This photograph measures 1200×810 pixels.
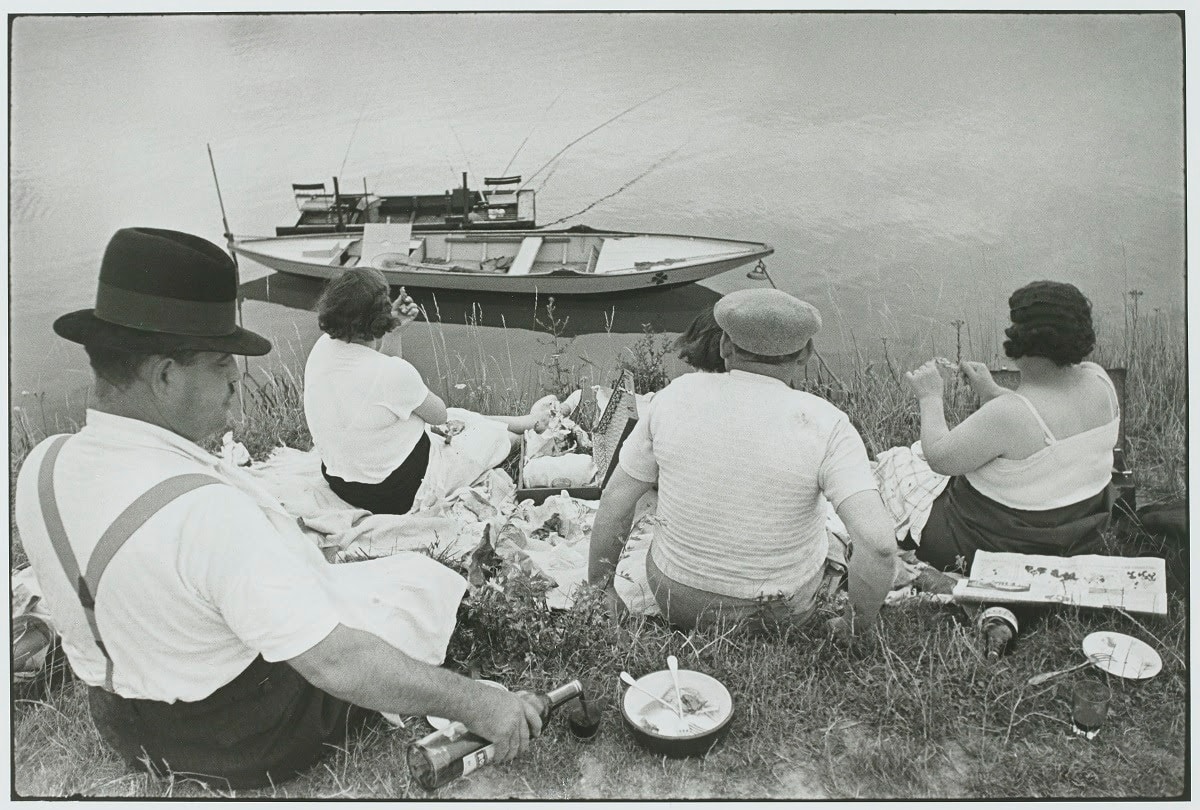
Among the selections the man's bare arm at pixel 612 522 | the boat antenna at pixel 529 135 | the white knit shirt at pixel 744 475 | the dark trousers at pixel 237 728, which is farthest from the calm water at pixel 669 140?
the man's bare arm at pixel 612 522

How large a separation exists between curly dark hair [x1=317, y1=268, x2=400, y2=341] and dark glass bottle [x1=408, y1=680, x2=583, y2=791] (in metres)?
1.74

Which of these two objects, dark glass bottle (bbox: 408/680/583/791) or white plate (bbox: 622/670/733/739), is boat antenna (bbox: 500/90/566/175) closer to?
white plate (bbox: 622/670/733/739)

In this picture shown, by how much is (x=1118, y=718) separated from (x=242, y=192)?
416cm

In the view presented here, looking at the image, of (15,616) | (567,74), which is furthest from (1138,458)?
(15,616)

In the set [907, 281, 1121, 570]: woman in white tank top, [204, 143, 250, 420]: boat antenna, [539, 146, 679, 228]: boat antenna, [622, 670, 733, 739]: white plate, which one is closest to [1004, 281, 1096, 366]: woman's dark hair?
[907, 281, 1121, 570]: woman in white tank top

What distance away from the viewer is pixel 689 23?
3.40 m

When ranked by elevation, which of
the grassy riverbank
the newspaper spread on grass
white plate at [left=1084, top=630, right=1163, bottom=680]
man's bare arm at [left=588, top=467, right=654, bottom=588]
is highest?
man's bare arm at [left=588, top=467, right=654, bottom=588]

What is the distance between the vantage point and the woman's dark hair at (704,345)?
305 cm

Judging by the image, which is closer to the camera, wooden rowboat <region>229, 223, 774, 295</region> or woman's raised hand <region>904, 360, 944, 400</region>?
woman's raised hand <region>904, 360, 944, 400</region>

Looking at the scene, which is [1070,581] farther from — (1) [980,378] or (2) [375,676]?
(2) [375,676]

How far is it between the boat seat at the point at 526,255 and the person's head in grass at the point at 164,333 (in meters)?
3.20

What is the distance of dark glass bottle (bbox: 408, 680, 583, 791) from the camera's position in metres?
2.30

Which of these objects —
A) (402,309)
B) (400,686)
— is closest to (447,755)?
(400,686)

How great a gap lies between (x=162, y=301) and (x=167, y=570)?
61 cm
